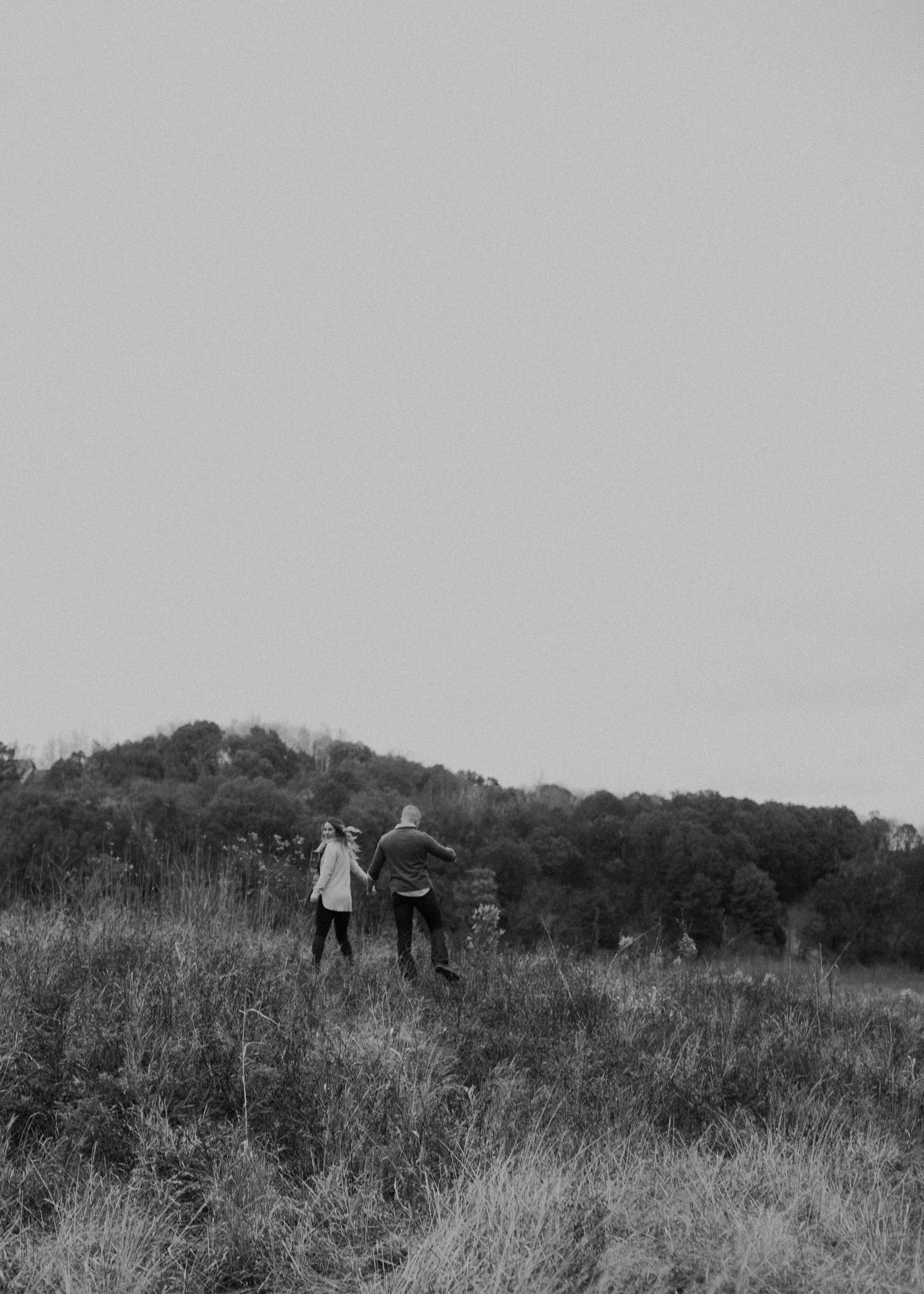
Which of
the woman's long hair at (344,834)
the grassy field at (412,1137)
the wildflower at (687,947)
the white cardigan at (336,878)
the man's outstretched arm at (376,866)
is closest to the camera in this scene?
the grassy field at (412,1137)

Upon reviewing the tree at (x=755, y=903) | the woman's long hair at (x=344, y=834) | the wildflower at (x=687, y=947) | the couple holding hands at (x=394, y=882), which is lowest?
the tree at (x=755, y=903)

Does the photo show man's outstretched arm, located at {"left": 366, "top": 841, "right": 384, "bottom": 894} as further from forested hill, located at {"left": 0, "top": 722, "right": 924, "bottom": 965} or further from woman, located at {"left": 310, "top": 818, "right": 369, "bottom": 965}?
forested hill, located at {"left": 0, "top": 722, "right": 924, "bottom": 965}

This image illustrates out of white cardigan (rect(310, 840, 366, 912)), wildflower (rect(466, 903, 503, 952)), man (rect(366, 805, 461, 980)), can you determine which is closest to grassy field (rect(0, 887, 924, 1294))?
man (rect(366, 805, 461, 980))

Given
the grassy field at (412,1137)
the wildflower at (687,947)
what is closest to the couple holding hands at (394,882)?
the grassy field at (412,1137)

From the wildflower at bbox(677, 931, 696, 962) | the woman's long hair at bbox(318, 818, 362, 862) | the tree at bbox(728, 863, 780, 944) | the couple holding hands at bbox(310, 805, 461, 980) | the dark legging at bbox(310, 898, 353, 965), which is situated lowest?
the tree at bbox(728, 863, 780, 944)

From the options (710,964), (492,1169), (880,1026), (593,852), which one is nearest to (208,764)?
(593,852)

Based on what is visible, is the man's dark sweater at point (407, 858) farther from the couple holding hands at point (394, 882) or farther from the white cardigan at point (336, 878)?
the white cardigan at point (336, 878)

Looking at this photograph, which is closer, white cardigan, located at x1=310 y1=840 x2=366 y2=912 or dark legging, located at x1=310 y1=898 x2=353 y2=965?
dark legging, located at x1=310 y1=898 x2=353 y2=965

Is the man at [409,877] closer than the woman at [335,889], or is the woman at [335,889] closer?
the man at [409,877]

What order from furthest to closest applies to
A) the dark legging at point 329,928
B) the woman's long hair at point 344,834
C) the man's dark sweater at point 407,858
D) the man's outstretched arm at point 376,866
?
the woman's long hair at point 344,834 < the man's outstretched arm at point 376,866 < the man's dark sweater at point 407,858 < the dark legging at point 329,928

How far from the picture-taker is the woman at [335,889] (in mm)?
9039

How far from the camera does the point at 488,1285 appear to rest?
324cm

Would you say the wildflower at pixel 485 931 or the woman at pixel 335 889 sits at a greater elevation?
the woman at pixel 335 889

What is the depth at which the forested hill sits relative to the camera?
30.7 meters
